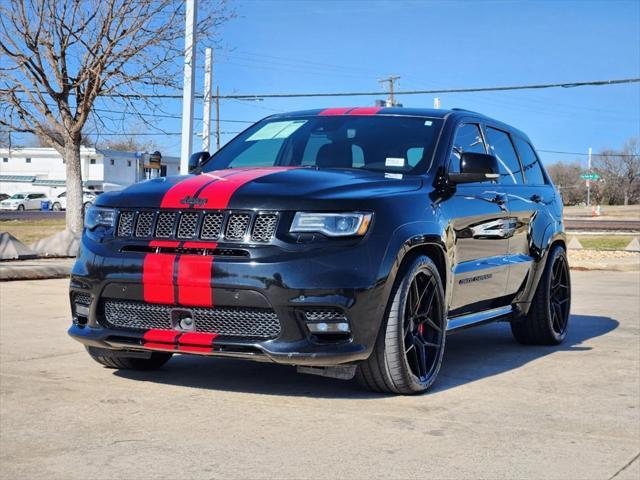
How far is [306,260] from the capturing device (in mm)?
4566

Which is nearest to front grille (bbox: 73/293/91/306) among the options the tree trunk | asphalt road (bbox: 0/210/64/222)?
the tree trunk

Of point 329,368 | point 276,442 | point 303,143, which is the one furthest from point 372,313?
point 303,143

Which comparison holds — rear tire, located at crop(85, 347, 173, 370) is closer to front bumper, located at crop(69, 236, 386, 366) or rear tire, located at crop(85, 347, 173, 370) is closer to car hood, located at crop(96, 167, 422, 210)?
front bumper, located at crop(69, 236, 386, 366)

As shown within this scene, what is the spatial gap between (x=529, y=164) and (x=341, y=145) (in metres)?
2.26

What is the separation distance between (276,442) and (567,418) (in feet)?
5.23

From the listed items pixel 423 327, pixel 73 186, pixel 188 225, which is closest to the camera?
pixel 188 225

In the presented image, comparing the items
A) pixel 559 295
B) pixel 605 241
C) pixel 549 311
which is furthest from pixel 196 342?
pixel 605 241

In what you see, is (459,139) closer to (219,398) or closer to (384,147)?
(384,147)

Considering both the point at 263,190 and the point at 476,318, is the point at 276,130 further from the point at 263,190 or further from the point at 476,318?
the point at 476,318

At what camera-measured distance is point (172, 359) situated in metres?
6.29

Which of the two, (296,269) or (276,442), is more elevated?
(296,269)

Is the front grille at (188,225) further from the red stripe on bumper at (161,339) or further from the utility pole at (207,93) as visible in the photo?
the utility pole at (207,93)

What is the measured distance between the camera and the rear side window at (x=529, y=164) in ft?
24.4

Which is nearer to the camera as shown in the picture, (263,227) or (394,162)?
(263,227)
